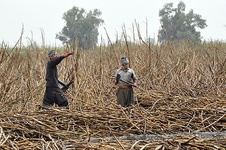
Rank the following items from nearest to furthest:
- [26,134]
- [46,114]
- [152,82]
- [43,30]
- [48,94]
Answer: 1. [26,134]
2. [46,114]
3. [48,94]
4. [43,30]
5. [152,82]

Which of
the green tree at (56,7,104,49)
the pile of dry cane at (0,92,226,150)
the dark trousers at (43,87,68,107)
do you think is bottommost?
the pile of dry cane at (0,92,226,150)

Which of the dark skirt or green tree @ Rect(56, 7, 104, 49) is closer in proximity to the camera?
the dark skirt

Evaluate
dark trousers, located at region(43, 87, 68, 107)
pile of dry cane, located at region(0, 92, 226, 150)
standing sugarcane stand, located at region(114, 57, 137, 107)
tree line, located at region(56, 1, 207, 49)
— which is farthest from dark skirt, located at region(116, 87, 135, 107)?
tree line, located at region(56, 1, 207, 49)

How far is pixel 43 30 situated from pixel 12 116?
9.82ft

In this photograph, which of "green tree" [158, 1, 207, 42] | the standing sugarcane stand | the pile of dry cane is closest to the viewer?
the pile of dry cane

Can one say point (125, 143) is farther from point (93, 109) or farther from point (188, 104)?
point (188, 104)

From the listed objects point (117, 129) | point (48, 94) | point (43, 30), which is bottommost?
point (117, 129)

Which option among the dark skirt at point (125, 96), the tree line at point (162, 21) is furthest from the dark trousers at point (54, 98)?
the tree line at point (162, 21)

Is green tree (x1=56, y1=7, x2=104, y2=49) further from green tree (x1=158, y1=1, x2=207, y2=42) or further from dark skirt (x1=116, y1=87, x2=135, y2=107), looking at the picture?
dark skirt (x1=116, y1=87, x2=135, y2=107)

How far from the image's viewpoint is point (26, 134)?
121 inches

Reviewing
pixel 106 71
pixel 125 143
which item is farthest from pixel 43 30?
pixel 125 143

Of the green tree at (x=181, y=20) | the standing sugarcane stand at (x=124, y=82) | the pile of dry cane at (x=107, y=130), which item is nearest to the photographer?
the pile of dry cane at (x=107, y=130)

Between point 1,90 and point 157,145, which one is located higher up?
point 1,90

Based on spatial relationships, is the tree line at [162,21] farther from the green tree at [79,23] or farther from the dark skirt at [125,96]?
the dark skirt at [125,96]
